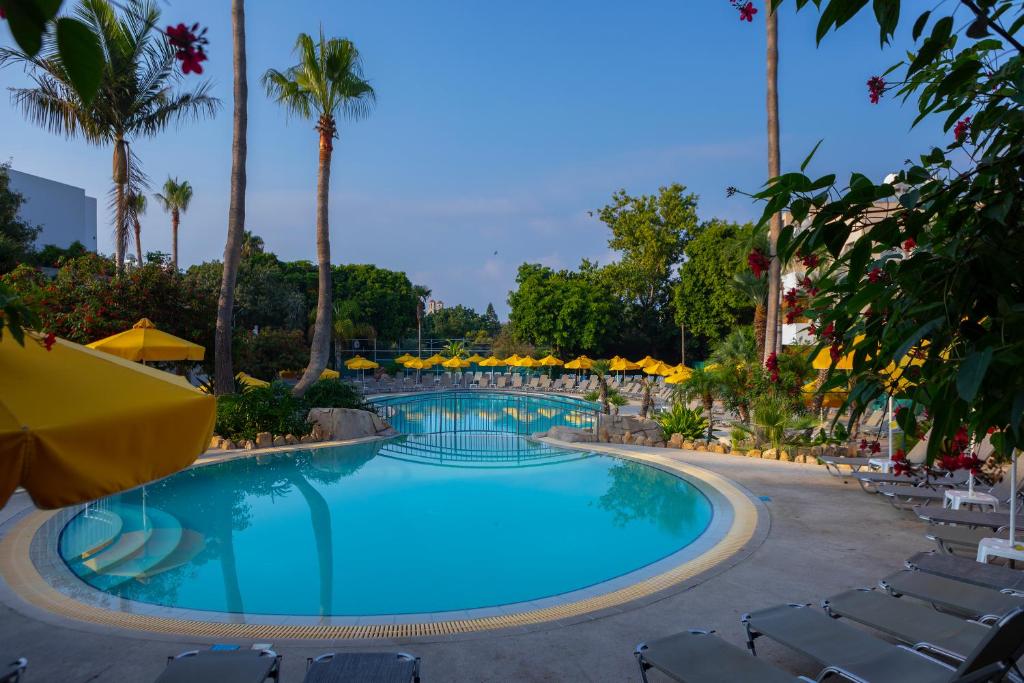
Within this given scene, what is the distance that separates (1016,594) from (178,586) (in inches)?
308

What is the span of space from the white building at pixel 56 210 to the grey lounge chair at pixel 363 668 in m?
38.5

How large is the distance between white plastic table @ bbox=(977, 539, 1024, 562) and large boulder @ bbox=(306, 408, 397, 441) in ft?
44.9

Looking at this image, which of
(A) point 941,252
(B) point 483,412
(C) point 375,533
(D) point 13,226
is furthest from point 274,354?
(A) point 941,252

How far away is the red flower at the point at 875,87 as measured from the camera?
2.72m

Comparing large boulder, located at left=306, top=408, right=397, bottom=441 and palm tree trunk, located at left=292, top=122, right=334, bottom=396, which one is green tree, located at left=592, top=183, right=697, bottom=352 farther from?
large boulder, located at left=306, top=408, right=397, bottom=441

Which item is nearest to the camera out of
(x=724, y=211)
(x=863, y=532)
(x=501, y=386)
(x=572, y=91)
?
(x=863, y=532)

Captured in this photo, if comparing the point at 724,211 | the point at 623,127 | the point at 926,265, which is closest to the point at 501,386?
the point at 623,127

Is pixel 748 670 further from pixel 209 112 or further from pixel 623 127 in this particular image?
pixel 623 127

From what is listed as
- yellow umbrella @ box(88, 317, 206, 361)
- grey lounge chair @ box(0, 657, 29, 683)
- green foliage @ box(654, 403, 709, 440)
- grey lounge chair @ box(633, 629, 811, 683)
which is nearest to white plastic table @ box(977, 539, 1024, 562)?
grey lounge chair @ box(633, 629, 811, 683)

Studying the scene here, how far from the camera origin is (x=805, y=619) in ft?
14.4

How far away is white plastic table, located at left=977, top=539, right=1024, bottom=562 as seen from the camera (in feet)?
18.2

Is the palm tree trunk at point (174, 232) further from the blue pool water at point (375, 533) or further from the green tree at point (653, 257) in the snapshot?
the blue pool water at point (375, 533)

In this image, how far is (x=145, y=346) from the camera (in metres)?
11.3

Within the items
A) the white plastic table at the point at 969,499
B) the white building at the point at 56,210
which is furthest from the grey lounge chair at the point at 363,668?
the white building at the point at 56,210
